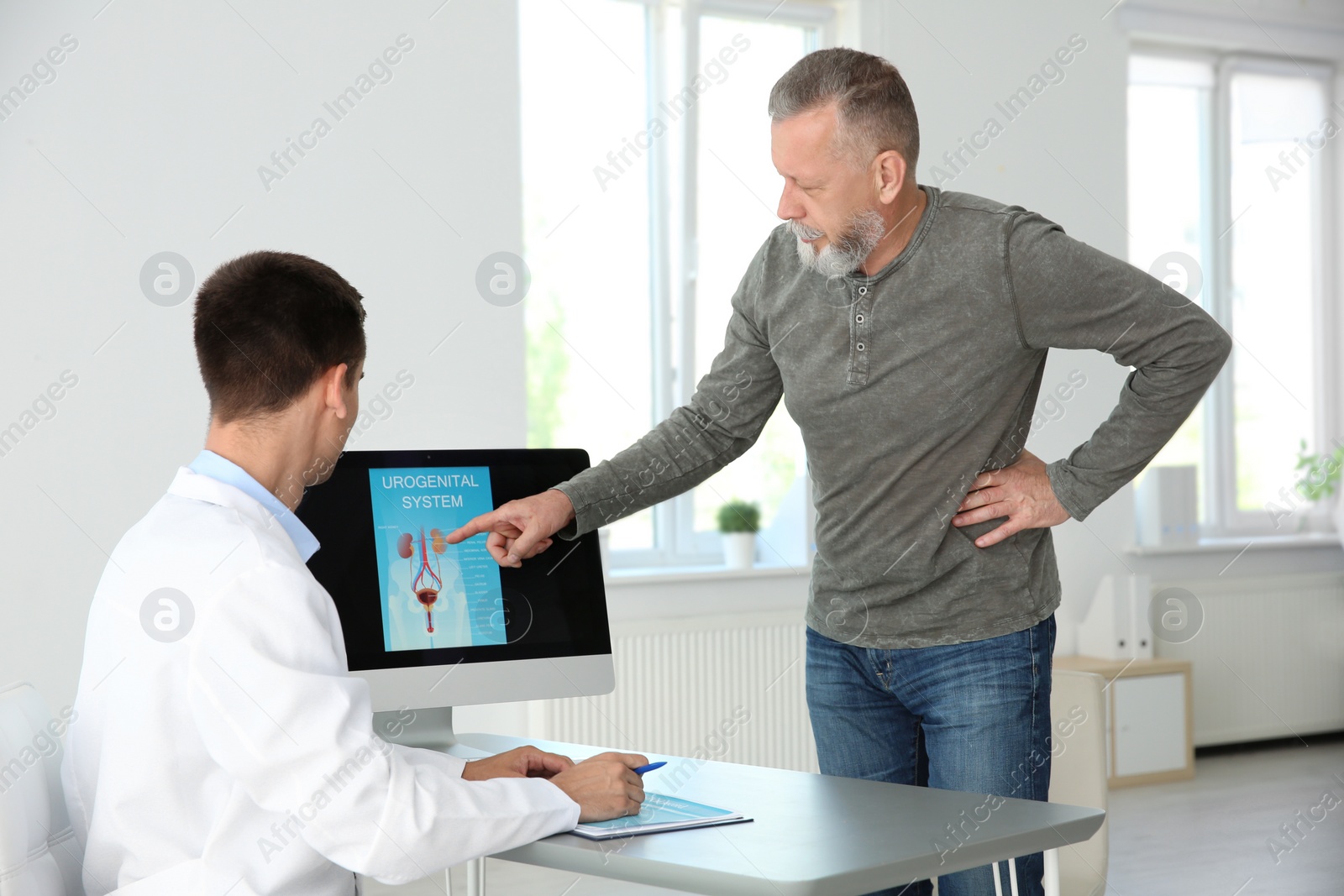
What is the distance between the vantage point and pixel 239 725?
1178 mm

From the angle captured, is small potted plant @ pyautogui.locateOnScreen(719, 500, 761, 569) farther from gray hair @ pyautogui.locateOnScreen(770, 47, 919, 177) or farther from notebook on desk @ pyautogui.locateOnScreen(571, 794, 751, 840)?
notebook on desk @ pyautogui.locateOnScreen(571, 794, 751, 840)

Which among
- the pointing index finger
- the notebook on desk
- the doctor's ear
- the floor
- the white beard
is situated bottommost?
the floor

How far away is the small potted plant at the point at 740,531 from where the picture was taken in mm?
4758

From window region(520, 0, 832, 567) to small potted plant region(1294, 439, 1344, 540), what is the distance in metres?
2.58

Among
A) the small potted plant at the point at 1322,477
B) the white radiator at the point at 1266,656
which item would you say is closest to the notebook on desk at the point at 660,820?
the white radiator at the point at 1266,656

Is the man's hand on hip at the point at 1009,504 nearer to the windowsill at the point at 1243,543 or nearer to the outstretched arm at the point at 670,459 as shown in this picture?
the outstretched arm at the point at 670,459

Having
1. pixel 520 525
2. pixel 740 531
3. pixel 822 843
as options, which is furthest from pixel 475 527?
pixel 740 531

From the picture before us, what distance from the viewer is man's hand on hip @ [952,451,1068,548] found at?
69.9 inches

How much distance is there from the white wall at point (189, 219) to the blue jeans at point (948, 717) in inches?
97.8

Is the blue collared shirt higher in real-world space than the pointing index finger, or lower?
higher

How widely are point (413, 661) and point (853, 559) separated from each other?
26.8 inches

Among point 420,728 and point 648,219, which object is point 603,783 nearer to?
point 420,728

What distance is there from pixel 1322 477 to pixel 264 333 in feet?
18.8

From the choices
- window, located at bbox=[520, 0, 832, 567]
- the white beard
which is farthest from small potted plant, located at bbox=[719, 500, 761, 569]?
the white beard
